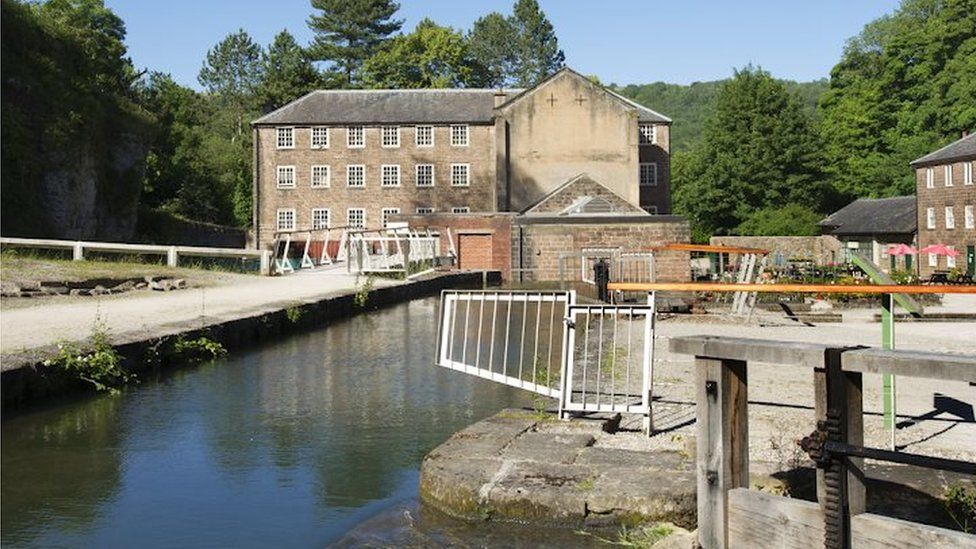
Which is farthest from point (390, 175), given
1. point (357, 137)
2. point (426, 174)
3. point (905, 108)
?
point (905, 108)

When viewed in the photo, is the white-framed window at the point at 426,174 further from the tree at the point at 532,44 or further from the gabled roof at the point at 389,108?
the tree at the point at 532,44

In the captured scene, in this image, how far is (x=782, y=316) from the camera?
19.1 m

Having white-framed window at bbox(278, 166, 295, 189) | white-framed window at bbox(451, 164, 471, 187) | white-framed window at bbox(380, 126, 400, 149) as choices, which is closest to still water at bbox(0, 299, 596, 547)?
white-framed window at bbox(451, 164, 471, 187)

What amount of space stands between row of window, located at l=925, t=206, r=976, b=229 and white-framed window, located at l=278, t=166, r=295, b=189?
32650 millimetres

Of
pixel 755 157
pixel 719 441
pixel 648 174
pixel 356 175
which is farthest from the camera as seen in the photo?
pixel 755 157

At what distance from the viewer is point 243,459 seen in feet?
26.2

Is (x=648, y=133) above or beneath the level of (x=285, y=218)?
above

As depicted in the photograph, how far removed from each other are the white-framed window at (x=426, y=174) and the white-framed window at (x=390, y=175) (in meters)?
1.16

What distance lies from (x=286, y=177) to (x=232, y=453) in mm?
48837

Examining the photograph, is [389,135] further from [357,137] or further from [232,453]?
[232,453]

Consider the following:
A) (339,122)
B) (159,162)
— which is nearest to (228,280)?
(339,122)

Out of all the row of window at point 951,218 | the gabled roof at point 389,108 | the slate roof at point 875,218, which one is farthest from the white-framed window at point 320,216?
the row of window at point 951,218

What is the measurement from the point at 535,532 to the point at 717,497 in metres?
1.30

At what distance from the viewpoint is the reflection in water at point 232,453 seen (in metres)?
6.34
